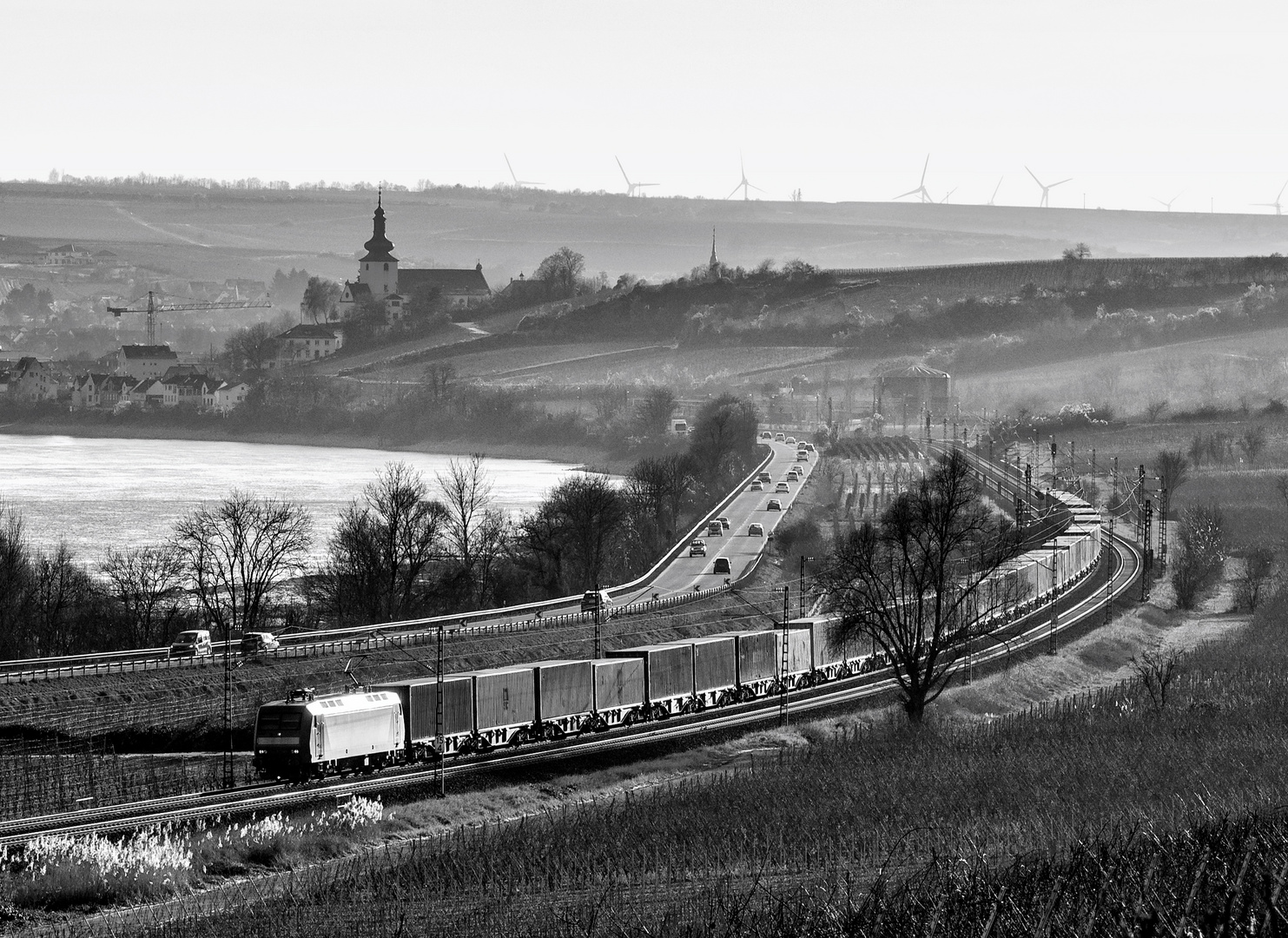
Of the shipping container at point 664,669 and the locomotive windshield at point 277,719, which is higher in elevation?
the locomotive windshield at point 277,719

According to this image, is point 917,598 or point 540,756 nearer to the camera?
point 540,756

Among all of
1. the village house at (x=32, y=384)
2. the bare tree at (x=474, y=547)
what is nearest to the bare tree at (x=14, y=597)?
the bare tree at (x=474, y=547)

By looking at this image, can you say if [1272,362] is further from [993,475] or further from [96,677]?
[96,677]

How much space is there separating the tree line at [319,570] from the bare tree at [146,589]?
2.7 inches

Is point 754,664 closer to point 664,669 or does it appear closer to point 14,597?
point 664,669

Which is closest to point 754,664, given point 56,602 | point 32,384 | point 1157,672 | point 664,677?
point 664,677

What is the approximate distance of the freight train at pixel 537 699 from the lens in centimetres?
2977

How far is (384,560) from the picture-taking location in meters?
57.0

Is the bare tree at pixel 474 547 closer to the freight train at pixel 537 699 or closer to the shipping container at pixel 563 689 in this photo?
the freight train at pixel 537 699

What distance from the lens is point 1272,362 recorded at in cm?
16000

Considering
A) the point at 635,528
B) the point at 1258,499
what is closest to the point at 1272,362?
the point at 1258,499

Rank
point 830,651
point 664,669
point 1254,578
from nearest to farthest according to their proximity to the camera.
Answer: point 664,669 < point 830,651 < point 1254,578

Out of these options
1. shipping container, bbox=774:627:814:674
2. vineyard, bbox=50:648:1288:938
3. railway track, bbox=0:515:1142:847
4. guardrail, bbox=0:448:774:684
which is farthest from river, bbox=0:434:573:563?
vineyard, bbox=50:648:1288:938

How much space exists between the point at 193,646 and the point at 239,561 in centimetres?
1700
